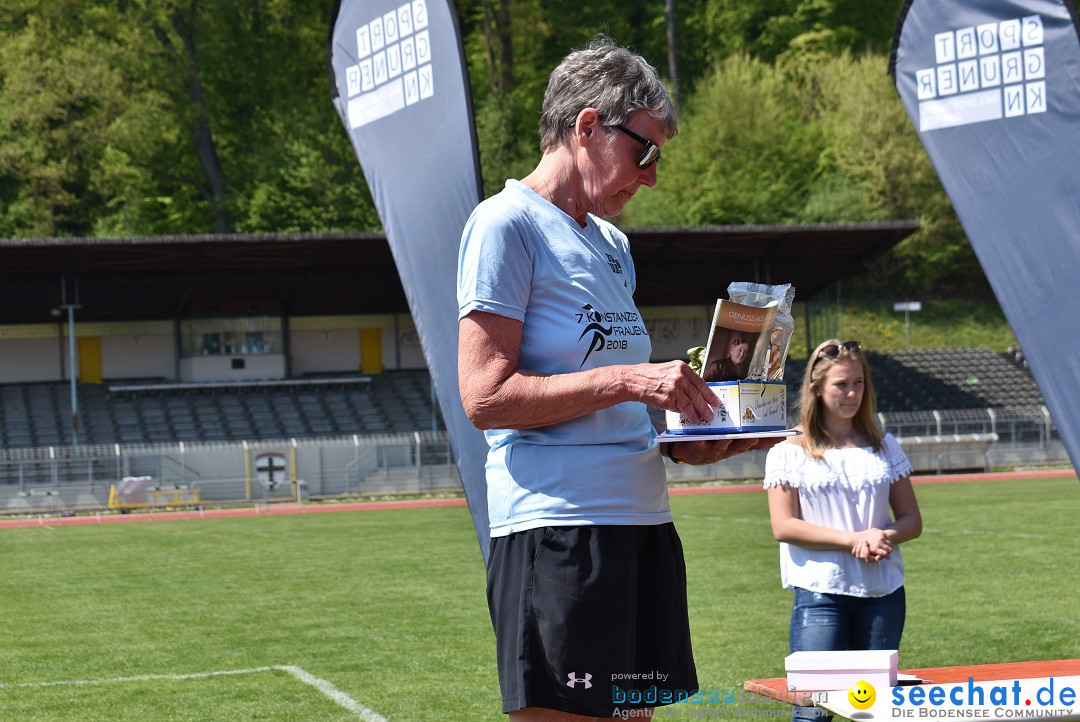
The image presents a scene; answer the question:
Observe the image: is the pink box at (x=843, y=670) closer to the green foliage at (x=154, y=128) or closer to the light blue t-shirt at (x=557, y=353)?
the light blue t-shirt at (x=557, y=353)

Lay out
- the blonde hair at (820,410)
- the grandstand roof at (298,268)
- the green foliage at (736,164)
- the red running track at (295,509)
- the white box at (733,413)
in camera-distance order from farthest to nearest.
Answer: the green foliage at (736,164) < the grandstand roof at (298,268) < the red running track at (295,509) < the blonde hair at (820,410) < the white box at (733,413)

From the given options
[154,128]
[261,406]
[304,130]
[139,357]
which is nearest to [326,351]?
[261,406]

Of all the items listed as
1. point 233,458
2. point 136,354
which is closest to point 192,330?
point 136,354

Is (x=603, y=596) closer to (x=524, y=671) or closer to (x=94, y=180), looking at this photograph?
(x=524, y=671)

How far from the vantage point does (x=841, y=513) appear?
5.19 m

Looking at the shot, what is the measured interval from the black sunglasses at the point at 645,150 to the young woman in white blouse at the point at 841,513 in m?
2.11

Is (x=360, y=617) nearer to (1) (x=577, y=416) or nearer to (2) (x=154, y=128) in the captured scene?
(1) (x=577, y=416)

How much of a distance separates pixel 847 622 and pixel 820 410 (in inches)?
31.9

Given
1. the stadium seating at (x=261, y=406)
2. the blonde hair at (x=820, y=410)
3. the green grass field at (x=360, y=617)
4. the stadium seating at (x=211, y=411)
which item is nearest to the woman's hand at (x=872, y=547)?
the blonde hair at (x=820, y=410)

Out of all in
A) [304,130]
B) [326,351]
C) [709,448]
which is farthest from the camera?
[304,130]

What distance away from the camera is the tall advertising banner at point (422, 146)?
20.6 ft

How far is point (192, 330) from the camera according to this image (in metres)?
42.5

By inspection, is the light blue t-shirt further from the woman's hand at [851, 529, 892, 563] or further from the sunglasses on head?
the sunglasses on head

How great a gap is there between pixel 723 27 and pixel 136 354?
35.3 meters
